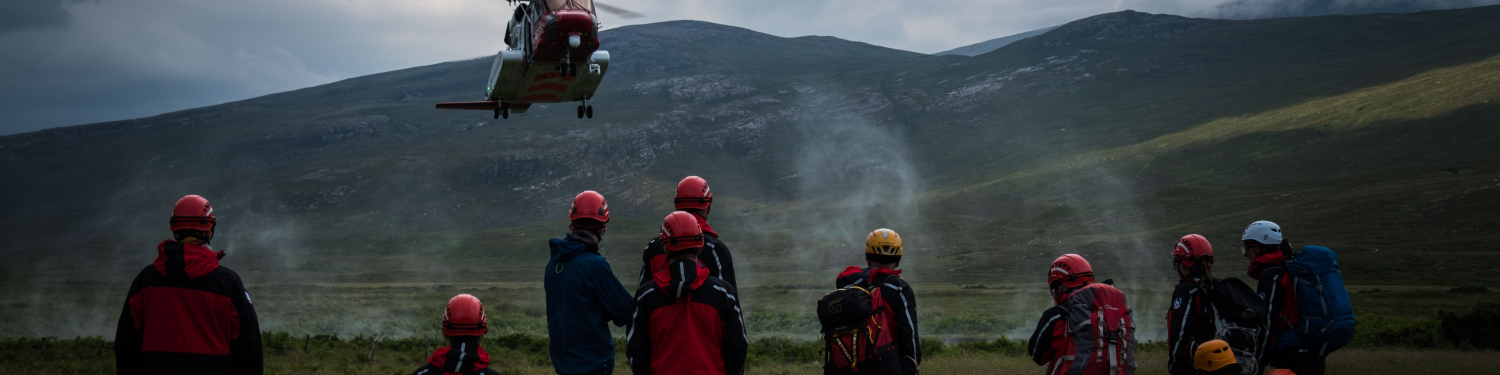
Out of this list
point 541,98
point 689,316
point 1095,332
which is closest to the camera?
point 689,316

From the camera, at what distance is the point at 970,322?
4459 cm

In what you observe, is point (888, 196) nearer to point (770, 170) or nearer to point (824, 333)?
point (770, 170)

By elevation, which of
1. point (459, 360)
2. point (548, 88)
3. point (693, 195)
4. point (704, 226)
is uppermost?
point (548, 88)

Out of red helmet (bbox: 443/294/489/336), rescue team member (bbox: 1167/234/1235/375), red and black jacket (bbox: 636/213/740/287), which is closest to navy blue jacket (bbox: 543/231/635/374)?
red and black jacket (bbox: 636/213/740/287)

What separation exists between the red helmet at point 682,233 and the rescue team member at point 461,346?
1539mm

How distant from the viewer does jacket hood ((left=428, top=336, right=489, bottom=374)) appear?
6.71 meters

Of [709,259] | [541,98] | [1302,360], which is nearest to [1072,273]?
[1302,360]

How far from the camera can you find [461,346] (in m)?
6.82

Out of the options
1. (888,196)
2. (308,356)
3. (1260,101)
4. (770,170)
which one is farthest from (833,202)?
(308,356)

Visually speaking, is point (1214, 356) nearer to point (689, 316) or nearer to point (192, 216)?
point (689, 316)

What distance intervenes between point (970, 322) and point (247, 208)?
6284 inches

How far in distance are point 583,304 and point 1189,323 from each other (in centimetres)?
588

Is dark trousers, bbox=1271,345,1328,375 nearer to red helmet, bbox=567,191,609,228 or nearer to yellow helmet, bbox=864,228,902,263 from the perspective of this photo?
yellow helmet, bbox=864,228,902,263

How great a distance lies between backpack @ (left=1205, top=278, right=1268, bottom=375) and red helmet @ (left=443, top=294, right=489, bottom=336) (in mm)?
6851
